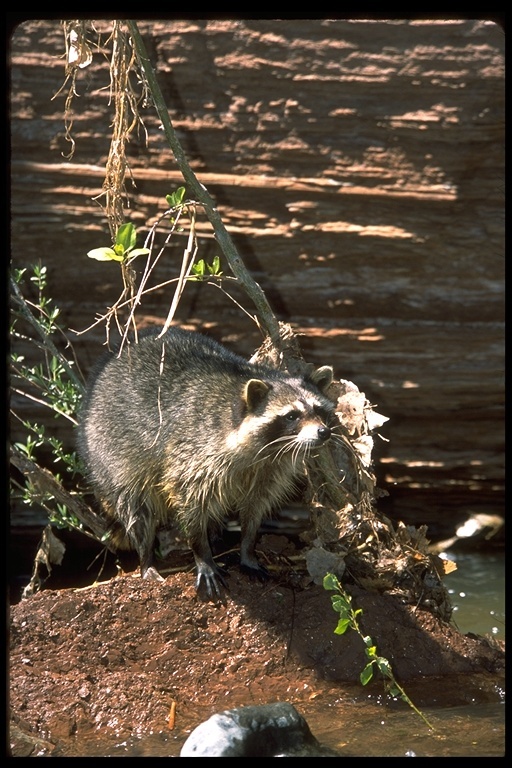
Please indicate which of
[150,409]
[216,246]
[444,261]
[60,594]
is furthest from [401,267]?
[60,594]

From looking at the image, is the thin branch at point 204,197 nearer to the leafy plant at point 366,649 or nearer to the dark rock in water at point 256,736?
the leafy plant at point 366,649

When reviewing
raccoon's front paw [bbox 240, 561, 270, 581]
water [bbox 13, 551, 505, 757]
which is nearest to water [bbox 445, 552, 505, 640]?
water [bbox 13, 551, 505, 757]

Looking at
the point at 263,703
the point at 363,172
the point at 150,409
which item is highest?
the point at 363,172

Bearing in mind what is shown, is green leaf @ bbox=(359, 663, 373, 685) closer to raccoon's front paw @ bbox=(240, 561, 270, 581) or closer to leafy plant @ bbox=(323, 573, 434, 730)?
leafy plant @ bbox=(323, 573, 434, 730)

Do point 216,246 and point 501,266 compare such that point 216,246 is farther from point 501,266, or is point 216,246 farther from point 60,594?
point 60,594

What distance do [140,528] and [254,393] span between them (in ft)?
3.32

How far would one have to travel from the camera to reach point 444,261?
6.33 metres

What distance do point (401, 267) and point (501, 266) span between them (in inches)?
24.4

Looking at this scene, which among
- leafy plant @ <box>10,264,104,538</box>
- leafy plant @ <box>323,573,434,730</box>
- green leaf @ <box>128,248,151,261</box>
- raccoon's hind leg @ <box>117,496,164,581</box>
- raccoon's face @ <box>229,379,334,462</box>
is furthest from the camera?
leafy plant @ <box>10,264,104,538</box>

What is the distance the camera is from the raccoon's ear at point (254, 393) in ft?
16.2

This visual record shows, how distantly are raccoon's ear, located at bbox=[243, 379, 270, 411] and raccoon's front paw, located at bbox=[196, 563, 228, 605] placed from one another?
824 millimetres

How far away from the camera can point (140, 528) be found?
534 centimetres

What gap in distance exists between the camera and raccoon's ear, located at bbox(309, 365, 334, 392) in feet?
16.9

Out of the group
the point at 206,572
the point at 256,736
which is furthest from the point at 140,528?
the point at 256,736
